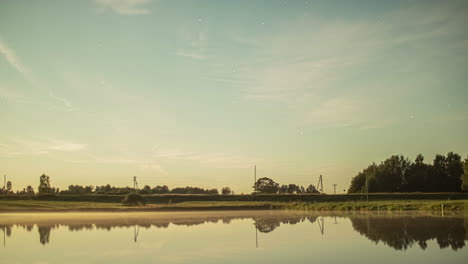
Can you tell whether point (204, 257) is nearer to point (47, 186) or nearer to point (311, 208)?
point (311, 208)

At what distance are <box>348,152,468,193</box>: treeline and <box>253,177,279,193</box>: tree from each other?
3606cm

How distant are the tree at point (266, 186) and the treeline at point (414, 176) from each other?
36.1 metres

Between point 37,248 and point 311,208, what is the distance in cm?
4918

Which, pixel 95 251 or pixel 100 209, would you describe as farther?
pixel 100 209

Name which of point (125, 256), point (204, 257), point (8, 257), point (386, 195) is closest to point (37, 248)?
point (8, 257)

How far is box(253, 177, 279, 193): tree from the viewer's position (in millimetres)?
155375

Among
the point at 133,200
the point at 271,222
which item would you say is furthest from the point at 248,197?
the point at 271,222

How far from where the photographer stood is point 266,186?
15650 centimetres

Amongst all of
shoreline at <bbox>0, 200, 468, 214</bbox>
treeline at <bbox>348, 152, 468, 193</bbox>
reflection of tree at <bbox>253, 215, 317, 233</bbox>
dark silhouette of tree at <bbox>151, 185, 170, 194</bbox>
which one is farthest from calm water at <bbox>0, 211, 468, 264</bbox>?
dark silhouette of tree at <bbox>151, 185, 170, 194</bbox>

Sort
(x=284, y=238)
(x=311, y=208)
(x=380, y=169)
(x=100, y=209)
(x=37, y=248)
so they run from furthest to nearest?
(x=380, y=169), (x=100, y=209), (x=311, y=208), (x=284, y=238), (x=37, y=248)

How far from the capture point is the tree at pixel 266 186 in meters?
155

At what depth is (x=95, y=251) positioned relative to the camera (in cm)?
2178

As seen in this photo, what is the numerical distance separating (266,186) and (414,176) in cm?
5286

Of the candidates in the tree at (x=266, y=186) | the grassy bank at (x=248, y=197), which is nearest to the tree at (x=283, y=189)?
the tree at (x=266, y=186)
